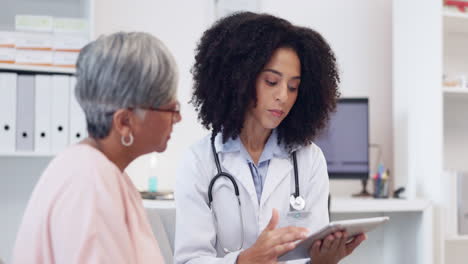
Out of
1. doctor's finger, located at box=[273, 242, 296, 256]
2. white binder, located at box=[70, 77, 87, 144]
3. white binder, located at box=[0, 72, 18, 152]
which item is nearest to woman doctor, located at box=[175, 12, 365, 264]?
doctor's finger, located at box=[273, 242, 296, 256]

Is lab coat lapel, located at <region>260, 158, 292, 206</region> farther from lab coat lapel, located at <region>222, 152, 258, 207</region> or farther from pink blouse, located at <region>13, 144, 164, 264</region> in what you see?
pink blouse, located at <region>13, 144, 164, 264</region>

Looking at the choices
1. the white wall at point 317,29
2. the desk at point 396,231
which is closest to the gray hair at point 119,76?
the desk at point 396,231

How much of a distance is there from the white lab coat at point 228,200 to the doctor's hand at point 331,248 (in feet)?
0.33

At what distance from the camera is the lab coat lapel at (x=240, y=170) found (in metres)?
1.51

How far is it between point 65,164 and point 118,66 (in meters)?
0.17

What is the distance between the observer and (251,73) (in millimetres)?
1491

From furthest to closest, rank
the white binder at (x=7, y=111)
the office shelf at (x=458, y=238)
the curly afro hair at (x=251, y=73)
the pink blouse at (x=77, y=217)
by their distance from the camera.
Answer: the office shelf at (x=458, y=238), the white binder at (x=7, y=111), the curly afro hair at (x=251, y=73), the pink blouse at (x=77, y=217)

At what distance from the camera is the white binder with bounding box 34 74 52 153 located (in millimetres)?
2391

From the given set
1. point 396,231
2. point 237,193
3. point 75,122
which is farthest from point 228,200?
point 396,231

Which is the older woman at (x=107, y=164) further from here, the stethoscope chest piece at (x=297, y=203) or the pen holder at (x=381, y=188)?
the pen holder at (x=381, y=188)

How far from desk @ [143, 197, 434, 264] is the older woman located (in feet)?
4.39

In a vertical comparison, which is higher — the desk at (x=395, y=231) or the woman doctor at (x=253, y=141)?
the woman doctor at (x=253, y=141)

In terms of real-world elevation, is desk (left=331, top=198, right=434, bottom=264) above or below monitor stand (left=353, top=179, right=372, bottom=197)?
below

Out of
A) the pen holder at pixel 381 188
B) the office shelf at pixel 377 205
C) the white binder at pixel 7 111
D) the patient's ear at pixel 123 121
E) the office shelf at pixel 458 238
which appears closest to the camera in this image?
the patient's ear at pixel 123 121
